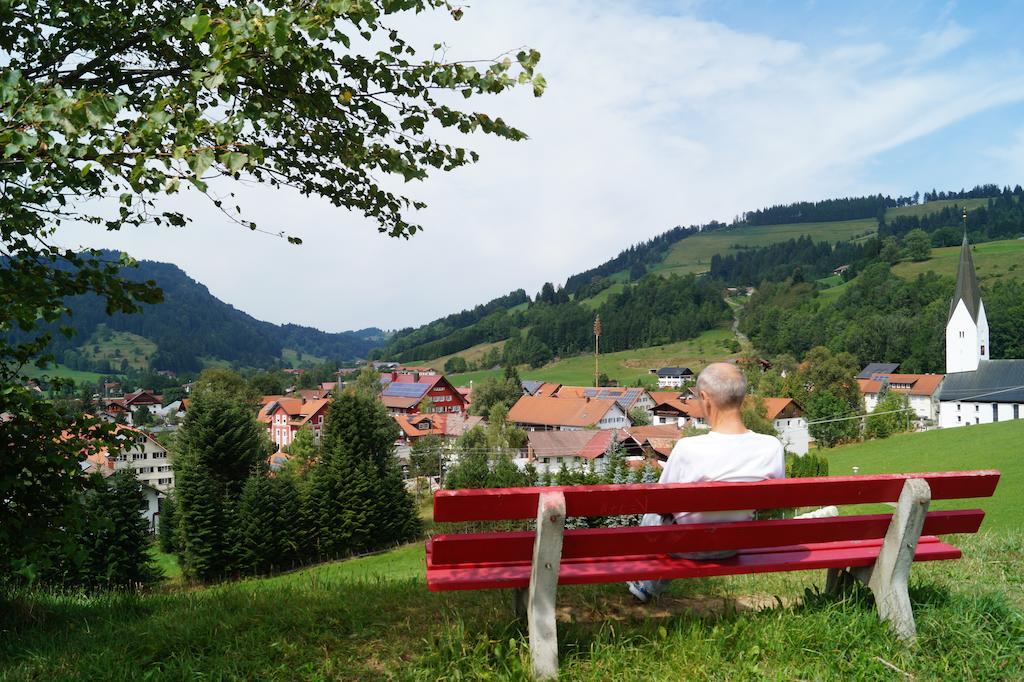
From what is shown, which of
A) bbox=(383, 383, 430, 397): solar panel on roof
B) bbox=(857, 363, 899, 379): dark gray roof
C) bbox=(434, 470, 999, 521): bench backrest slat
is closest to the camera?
bbox=(434, 470, 999, 521): bench backrest slat

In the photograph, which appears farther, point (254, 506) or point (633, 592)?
point (254, 506)

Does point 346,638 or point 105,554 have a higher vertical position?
point 346,638

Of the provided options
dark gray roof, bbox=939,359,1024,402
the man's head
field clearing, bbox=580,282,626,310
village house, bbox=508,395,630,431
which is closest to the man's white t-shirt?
the man's head

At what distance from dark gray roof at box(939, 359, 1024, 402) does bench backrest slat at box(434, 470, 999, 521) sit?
8070 centimetres

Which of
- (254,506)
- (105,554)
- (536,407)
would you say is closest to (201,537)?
(254,506)

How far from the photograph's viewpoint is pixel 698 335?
151750 millimetres

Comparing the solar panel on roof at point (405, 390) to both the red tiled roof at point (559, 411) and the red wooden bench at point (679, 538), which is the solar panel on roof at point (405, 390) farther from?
the red wooden bench at point (679, 538)

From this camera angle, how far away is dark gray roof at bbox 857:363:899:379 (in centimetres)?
10481

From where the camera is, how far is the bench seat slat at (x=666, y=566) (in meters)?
3.23

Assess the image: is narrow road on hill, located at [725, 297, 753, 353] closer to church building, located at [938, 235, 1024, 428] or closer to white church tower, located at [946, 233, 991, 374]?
white church tower, located at [946, 233, 991, 374]

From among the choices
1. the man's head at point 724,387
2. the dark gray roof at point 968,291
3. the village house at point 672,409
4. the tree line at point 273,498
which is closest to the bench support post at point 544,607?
the man's head at point 724,387

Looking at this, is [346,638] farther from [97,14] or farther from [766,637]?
[97,14]

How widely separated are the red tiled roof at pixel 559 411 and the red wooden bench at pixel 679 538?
7779 centimetres

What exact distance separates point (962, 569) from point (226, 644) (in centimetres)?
517
